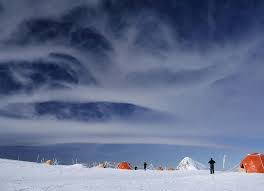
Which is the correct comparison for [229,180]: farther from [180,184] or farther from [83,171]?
[83,171]

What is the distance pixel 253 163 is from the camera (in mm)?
47250

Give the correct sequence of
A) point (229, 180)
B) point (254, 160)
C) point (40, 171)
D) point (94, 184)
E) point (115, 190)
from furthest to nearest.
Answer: point (40, 171)
point (254, 160)
point (229, 180)
point (94, 184)
point (115, 190)

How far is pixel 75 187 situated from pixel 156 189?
673 centimetres

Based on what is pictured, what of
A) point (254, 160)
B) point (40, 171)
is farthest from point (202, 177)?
point (40, 171)

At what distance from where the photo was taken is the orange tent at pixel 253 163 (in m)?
46.4

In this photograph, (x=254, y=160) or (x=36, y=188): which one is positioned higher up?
(x=254, y=160)

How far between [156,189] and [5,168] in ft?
93.0

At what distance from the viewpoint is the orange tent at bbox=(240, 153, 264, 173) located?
4638cm

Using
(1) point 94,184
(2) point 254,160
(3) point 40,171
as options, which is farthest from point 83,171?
(2) point 254,160

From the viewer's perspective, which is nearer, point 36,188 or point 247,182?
point 36,188

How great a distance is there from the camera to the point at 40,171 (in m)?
52.4

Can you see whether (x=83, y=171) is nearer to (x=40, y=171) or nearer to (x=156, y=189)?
(x=40, y=171)

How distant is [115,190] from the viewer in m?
31.6

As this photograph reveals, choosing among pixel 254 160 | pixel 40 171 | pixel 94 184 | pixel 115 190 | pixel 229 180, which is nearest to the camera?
pixel 115 190
